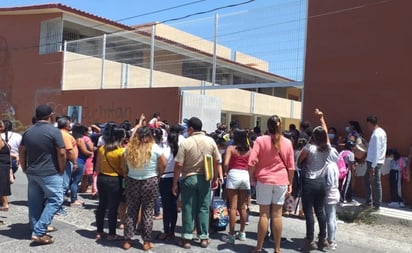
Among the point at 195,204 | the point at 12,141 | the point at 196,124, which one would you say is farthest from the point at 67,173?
the point at 196,124

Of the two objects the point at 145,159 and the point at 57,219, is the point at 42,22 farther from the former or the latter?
the point at 145,159

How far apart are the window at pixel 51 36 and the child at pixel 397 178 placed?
1629cm

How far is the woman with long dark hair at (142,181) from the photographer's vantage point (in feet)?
17.3

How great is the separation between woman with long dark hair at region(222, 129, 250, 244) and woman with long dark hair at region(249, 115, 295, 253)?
0.53 meters

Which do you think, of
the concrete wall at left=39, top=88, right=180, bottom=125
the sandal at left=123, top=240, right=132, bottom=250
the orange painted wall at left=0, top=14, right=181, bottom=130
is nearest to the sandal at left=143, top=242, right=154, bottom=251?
the sandal at left=123, top=240, right=132, bottom=250

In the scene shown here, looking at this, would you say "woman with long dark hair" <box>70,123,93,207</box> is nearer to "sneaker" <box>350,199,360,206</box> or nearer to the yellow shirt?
the yellow shirt

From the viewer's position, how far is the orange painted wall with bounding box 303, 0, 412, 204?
8.62 metres

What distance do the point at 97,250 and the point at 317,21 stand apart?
25.0ft

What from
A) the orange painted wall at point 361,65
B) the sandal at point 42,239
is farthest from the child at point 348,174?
the sandal at point 42,239

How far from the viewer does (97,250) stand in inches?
202

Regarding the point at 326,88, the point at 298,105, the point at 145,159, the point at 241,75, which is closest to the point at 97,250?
the point at 145,159

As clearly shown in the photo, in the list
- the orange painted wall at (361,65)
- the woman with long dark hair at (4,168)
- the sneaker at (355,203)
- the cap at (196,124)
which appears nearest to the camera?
the cap at (196,124)

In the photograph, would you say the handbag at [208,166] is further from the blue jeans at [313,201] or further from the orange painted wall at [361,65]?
the orange painted wall at [361,65]

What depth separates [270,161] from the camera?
5.22 meters
